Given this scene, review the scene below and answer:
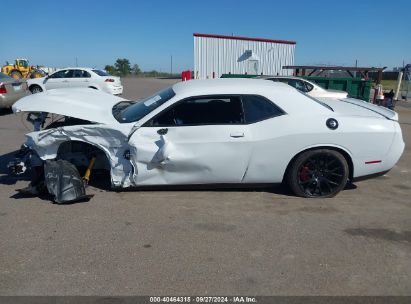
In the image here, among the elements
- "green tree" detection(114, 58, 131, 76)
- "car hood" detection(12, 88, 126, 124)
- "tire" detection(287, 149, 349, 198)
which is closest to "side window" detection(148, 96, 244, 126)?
"car hood" detection(12, 88, 126, 124)

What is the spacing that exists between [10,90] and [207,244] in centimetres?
1025

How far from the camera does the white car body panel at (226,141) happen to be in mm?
4449

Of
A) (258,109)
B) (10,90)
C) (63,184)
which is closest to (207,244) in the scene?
(258,109)

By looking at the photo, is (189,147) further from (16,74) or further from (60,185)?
(16,74)

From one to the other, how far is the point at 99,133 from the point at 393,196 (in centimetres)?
386

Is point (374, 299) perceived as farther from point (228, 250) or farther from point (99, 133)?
point (99, 133)

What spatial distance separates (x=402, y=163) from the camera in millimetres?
6641

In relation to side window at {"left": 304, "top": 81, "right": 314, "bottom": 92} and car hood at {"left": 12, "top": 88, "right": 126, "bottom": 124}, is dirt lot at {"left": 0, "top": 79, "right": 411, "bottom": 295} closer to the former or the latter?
car hood at {"left": 12, "top": 88, "right": 126, "bottom": 124}

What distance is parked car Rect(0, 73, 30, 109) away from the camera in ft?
36.7

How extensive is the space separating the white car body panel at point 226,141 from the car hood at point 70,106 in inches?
0.5

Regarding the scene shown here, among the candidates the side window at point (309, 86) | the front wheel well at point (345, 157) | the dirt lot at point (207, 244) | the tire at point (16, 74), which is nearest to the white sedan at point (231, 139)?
the front wheel well at point (345, 157)

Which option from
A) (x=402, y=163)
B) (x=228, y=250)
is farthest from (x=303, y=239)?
(x=402, y=163)

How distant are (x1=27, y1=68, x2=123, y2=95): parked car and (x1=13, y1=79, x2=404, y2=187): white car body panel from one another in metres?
12.7

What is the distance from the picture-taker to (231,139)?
14.6 feet
